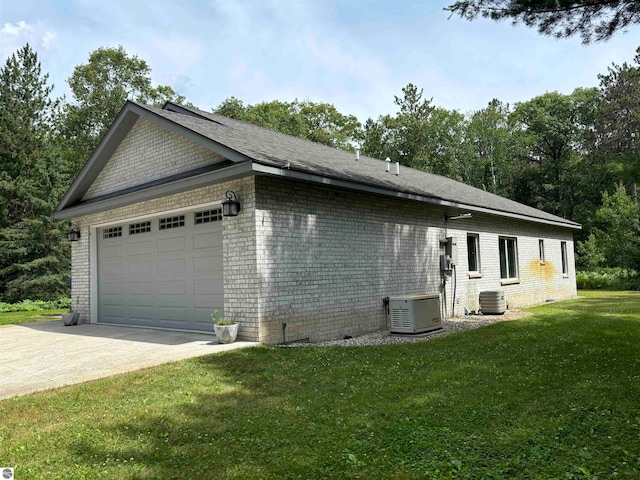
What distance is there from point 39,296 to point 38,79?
12217 mm

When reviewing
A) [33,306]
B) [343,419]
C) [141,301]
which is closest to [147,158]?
[141,301]

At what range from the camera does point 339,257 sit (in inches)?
382

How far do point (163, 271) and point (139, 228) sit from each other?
5.11 feet

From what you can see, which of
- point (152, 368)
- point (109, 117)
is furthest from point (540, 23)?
point (109, 117)

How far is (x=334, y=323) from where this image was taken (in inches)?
373

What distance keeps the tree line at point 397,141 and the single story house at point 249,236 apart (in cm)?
1383

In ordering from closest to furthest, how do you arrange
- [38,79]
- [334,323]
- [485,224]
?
[334,323] → [485,224] → [38,79]

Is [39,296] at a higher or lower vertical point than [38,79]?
lower

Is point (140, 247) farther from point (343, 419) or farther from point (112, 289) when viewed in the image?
point (343, 419)

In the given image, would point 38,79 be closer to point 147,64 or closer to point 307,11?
point 147,64

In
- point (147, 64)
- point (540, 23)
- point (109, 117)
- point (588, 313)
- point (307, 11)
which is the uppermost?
point (147, 64)

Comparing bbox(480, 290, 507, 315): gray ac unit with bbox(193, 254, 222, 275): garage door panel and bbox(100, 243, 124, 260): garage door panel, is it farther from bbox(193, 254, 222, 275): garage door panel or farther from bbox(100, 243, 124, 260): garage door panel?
bbox(100, 243, 124, 260): garage door panel

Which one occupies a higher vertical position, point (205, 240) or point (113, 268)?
point (205, 240)

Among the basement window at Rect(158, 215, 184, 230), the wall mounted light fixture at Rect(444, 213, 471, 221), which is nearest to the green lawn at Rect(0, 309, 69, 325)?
the basement window at Rect(158, 215, 184, 230)
